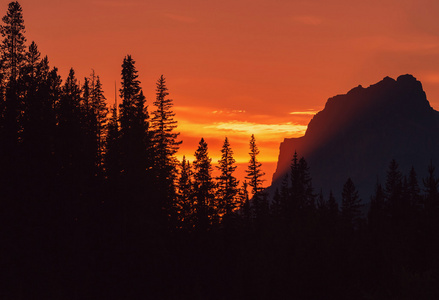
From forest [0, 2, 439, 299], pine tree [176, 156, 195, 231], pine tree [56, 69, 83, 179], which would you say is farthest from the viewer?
pine tree [176, 156, 195, 231]

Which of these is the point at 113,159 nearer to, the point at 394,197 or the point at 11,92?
the point at 11,92

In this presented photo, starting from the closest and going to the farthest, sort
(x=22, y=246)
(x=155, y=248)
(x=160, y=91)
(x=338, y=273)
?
1. (x=338, y=273)
2. (x=22, y=246)
3. (x=155, y=248)
4. (x=160, y=91)

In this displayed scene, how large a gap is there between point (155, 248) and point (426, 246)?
21.6m

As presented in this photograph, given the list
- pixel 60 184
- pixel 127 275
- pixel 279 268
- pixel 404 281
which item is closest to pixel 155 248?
pixel 127 275

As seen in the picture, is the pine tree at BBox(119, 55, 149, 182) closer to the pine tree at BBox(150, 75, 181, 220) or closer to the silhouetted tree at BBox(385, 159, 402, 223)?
the pine tree at BBox(150, 75, 181, 220)

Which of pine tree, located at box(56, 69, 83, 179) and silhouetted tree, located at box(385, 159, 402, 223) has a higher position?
pine tree, located at box(56, 69, 83, 179)

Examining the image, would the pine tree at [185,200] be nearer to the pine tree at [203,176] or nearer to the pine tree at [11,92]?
the pine tree at [203,176]

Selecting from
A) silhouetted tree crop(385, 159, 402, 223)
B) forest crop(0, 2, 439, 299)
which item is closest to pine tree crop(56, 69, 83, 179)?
forest crop(0, 2, 439, 299)

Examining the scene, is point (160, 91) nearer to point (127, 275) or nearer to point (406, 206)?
point (127, 275)

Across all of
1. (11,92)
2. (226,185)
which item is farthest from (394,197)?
(11,92)

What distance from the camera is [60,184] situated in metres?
40.9

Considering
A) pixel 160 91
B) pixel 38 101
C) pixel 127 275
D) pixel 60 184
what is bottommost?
pixel 127 275

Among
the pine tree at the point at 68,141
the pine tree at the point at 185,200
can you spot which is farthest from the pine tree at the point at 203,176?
the pine tree at the point at 68,141

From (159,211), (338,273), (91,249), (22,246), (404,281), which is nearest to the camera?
(404,281)
